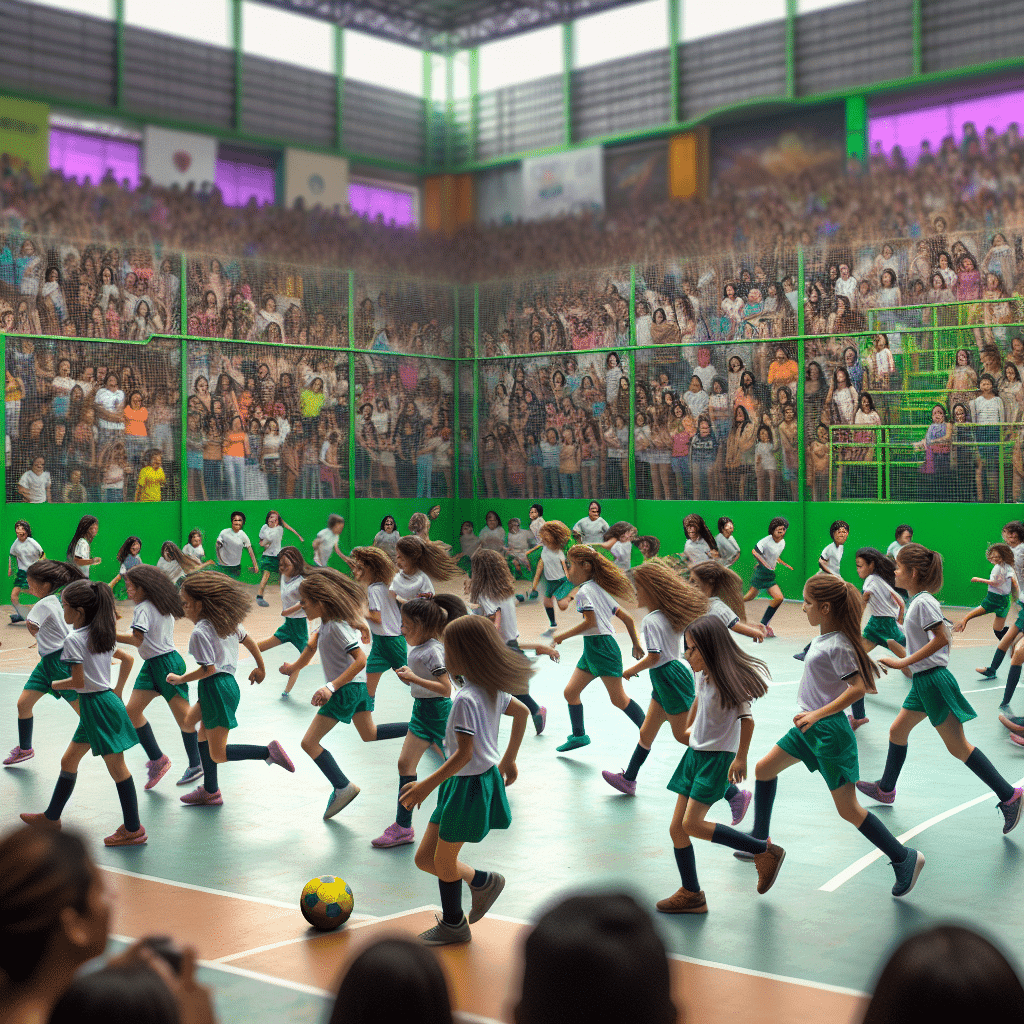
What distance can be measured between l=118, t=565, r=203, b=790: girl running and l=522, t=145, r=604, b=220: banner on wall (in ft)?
79.0

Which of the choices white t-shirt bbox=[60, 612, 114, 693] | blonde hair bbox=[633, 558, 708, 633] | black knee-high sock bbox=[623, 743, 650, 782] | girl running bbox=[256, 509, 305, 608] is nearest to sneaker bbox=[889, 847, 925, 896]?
blonde hair bbox=[633, 558, 708, 633]

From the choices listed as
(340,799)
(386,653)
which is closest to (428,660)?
(340,799)

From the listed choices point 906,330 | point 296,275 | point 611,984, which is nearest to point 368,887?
point 611,984

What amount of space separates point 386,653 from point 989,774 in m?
4.81

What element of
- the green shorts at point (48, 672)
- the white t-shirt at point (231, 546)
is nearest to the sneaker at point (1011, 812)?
the green shorts at point (48, 672)

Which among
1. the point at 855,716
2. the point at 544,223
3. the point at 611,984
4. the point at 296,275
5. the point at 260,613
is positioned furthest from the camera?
the point at 544,223

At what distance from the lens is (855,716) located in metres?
10.5

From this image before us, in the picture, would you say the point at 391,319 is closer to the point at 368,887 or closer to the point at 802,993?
the point at 368,887

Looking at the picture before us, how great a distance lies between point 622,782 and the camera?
835cm

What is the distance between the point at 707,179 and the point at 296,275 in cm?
1047

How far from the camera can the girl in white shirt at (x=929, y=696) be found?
7281mm

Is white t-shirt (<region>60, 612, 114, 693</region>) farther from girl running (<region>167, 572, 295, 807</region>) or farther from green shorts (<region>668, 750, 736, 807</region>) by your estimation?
green shorts (<region>668, 750, 736, 807</region>)

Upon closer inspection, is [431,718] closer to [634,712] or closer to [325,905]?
[325,905]

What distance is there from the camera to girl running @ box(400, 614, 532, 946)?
5539 mm
